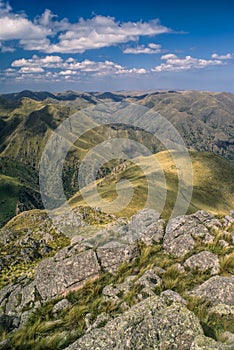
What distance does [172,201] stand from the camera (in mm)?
161625

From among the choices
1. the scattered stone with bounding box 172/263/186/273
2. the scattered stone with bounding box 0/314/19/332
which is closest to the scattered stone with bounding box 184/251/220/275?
the scattered stone with bounding box 172/263/186/273

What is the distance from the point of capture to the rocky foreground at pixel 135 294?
1150 cm

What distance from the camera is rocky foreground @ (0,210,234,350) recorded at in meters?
11.5

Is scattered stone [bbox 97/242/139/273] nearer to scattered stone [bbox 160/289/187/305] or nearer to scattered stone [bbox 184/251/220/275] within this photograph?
scattered stone [bbox 184/251/220/275]

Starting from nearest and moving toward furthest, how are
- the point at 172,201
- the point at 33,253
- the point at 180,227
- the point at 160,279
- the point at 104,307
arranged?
the point at 104,307, the point at 160,279, the point at 180,227, the point at 33,253, the point at 172,201

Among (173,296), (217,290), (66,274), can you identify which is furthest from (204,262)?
(66,274)

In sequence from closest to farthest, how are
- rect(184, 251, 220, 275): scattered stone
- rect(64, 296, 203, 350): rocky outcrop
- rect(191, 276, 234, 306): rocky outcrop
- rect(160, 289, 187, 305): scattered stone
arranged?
rect(64, 296, 203, 350): rocky outcrop
rect(160, 289, 187, 305): scattered stone
rect(191, 276, 234, 306): rocky outcrop
rect(184, 251, 220, 275): scattered stone

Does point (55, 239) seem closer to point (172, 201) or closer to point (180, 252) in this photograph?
point (180, 252)

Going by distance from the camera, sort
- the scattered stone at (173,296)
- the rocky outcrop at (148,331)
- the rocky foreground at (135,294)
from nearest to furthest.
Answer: the rocky outcrop at (148,331) < the rocky foreground at (135,294) < the scattered stone at (173,296)

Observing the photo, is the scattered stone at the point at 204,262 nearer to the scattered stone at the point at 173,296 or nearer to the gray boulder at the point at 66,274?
the scattered stone at the point at 173,296

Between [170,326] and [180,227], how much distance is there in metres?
14.6

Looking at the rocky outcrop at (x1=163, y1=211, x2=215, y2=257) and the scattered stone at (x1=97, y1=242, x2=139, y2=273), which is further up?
the rocky outcrop at (x1=163, y1=211, x2=215, y2=257)

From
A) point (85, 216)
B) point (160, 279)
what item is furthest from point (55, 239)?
point (160, 279)

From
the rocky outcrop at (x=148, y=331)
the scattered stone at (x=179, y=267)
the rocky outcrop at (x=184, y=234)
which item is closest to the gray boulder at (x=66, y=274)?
the scattered stone at (x=179, y=267)
